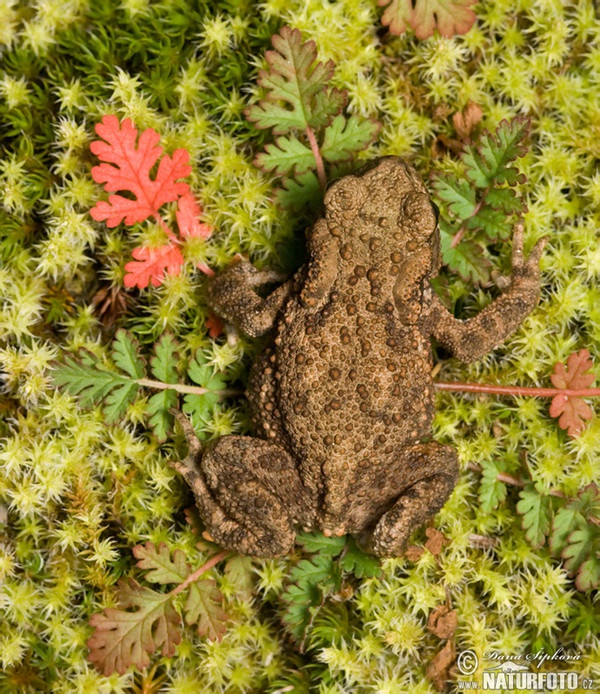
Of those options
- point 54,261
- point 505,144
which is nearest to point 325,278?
point 505,144

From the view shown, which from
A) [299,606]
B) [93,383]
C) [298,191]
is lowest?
[299,606]

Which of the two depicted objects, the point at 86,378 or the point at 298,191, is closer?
the point at 86,378

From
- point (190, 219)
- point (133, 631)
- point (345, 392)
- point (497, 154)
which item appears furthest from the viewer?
point (190, 219)

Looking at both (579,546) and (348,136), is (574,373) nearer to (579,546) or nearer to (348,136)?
(579,546)

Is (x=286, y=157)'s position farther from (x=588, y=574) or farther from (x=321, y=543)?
(x=588, y=574)

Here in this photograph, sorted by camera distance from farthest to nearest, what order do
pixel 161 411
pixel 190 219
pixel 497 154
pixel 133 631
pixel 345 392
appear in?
pixel 190 219, pixel 161 411, pixel 497 154, pixel 133 631, pixel 345 392

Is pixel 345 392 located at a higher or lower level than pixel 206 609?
higher

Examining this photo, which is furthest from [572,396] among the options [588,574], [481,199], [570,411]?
[481,199]

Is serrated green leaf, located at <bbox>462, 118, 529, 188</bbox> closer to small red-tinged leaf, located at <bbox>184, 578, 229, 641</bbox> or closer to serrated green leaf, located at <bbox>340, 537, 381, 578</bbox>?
serrated green leaf, located at <bbox>340, 537, 381, 578</bbox>
